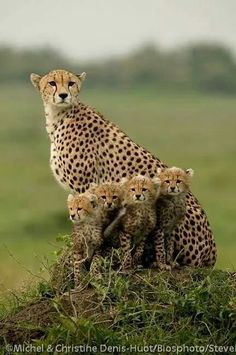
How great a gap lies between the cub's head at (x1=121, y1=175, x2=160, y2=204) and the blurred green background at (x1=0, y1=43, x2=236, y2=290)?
53cm

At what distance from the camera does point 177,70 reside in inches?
2339

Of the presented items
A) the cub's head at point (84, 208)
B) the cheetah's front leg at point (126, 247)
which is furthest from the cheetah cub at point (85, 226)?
the cheetah's front leg at point (126, 247)

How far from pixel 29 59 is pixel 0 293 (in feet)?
168

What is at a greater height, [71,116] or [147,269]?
[71,116]

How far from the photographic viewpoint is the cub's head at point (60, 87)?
7.39 m

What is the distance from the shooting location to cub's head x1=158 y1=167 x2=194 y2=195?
255 inches

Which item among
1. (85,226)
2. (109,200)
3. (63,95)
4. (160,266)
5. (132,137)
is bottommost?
(132,137)

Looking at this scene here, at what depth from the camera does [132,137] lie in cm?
3588

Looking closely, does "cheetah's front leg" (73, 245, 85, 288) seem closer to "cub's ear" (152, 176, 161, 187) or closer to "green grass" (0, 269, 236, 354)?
"green grass" (0, 269, 236, 354)

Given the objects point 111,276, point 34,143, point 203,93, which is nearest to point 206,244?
point 111,276

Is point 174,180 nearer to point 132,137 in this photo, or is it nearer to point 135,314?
point 135,314

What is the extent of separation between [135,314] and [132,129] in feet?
109

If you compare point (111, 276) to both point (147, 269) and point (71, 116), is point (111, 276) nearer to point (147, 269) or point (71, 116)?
point (147, 269)

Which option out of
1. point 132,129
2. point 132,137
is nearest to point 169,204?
point 132,137
